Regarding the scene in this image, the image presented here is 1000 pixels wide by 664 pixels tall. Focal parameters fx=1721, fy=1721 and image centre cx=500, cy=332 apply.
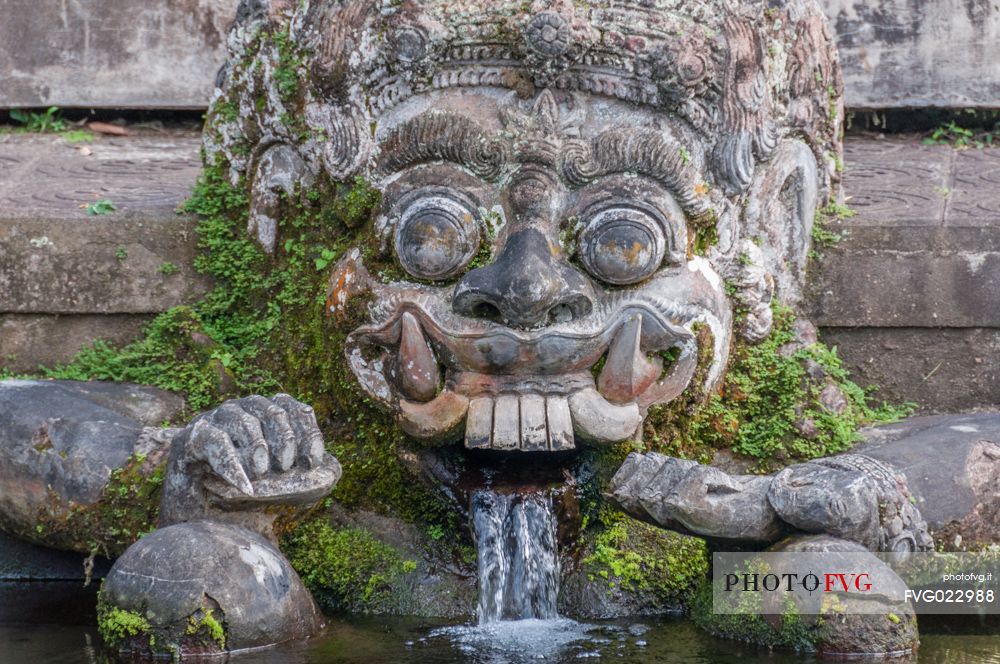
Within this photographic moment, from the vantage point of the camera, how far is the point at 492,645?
5082 millimetres

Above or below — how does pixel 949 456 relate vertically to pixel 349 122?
below

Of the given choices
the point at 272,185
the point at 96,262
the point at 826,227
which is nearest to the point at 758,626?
the point at 826,227

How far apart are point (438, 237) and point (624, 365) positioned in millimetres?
694

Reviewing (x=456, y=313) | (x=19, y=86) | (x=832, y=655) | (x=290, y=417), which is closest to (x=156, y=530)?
(x=290, y=417)

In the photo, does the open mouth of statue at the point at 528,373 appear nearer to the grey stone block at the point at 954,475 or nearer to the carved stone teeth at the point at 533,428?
the carved stone teeth at the point at 533,428

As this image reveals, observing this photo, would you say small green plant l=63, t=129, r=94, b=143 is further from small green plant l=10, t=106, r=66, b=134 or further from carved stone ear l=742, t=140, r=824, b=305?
carved stone ear l=742, t=140, r=824, b=305

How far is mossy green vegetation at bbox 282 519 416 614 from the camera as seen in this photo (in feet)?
18.2

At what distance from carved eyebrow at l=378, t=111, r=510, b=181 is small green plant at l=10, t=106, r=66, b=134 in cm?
376

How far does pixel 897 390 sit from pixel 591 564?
1589 millimetres

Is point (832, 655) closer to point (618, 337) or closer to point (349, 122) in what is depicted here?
point (618, 337)

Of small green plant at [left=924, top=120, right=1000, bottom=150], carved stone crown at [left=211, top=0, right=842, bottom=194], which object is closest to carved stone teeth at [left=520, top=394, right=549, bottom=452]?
carved stone crown at [left=211, top=0, right=842, bottom=194]

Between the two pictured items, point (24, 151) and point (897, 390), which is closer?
point (897, 390)

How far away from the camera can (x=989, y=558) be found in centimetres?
542

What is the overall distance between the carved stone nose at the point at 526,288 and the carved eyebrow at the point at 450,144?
25 cm
